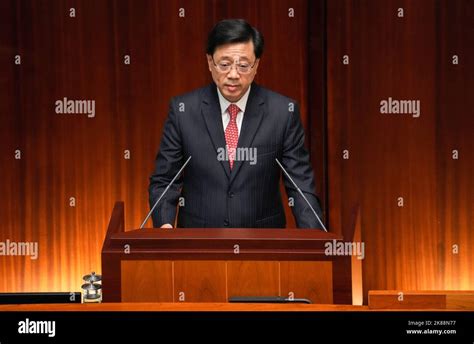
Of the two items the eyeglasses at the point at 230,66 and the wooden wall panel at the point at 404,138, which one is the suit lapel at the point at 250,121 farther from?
the wooden wall panel at the point at 404,138

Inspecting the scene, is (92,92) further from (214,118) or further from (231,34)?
(231,34)

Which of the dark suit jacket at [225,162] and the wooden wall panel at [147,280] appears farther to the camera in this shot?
the dark suit jacket at [225,162]

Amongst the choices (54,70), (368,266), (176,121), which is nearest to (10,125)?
(54,70)

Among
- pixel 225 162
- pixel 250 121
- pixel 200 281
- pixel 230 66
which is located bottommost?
pixel 200 281

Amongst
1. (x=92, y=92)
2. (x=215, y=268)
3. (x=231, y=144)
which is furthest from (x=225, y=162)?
(x=92, y=92)

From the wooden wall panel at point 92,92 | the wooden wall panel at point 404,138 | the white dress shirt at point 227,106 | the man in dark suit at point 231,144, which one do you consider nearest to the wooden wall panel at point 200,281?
the man in dark suit at point 231,144

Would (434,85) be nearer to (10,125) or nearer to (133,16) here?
(133,16)

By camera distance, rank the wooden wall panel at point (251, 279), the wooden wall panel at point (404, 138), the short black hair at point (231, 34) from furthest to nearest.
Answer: the wooden wall panel at point (404, 138) → the short black hair at point (231, 34) → the wooden wall panel at point (251, 279)

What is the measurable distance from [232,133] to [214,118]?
0.07m

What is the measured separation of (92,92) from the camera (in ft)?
11.6

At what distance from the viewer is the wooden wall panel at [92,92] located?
3500 millimetres

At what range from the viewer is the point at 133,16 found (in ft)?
11.5
